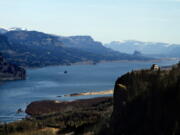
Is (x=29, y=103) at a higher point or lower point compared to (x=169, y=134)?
lower

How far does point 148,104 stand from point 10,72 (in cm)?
13596

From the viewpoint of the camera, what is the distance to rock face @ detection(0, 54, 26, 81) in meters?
148

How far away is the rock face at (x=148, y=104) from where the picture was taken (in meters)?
17.3

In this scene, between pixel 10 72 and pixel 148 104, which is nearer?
pixel 148 104

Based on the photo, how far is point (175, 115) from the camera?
55.4 ft

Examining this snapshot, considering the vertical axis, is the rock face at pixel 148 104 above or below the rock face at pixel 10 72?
above

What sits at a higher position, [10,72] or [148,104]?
[148,104]

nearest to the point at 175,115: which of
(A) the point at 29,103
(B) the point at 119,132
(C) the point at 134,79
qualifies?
(B) the point at 119,132

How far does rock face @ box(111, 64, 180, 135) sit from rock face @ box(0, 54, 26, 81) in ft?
414

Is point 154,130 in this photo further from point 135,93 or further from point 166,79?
point 135,93

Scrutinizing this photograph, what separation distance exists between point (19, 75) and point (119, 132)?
130663mm

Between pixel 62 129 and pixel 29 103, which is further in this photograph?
pixel 29 103

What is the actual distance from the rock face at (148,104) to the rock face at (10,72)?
414ft

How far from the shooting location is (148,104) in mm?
19312
